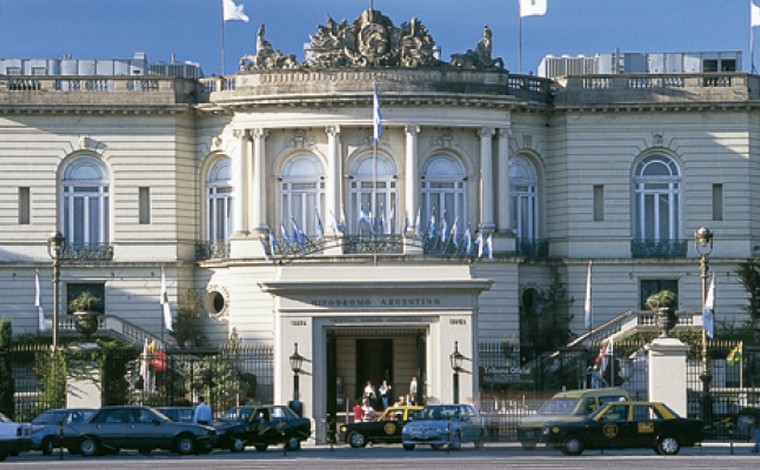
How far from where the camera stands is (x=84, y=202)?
8788 cm

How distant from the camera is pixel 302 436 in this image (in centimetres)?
6366

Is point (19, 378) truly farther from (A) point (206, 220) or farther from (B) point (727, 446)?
(B) point (727, 446)

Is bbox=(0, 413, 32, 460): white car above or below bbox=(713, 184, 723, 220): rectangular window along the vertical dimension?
below

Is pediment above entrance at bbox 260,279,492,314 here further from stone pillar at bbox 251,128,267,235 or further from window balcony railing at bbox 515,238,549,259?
window balcony railing at bbox 515,238,549,259

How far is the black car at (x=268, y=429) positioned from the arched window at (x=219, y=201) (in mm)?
25418

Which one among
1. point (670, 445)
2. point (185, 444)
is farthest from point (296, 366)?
point (670, 445)

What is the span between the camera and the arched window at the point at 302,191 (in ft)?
284

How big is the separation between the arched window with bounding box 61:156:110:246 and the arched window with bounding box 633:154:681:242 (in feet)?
65.7

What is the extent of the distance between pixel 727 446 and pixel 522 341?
2342 centimetres

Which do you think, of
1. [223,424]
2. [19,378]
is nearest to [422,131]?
[19,378]

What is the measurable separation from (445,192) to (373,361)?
28.2ft

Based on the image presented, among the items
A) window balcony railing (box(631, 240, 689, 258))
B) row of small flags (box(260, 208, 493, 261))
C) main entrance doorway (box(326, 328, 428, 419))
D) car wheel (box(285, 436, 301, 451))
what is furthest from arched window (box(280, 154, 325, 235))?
car wheel (box(285, 436, 301, 451))

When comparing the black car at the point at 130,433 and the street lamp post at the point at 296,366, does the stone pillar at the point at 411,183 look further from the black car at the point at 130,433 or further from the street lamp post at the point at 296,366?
the black car at the point at 130,433

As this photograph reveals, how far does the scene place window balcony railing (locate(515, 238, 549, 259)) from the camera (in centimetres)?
8856
